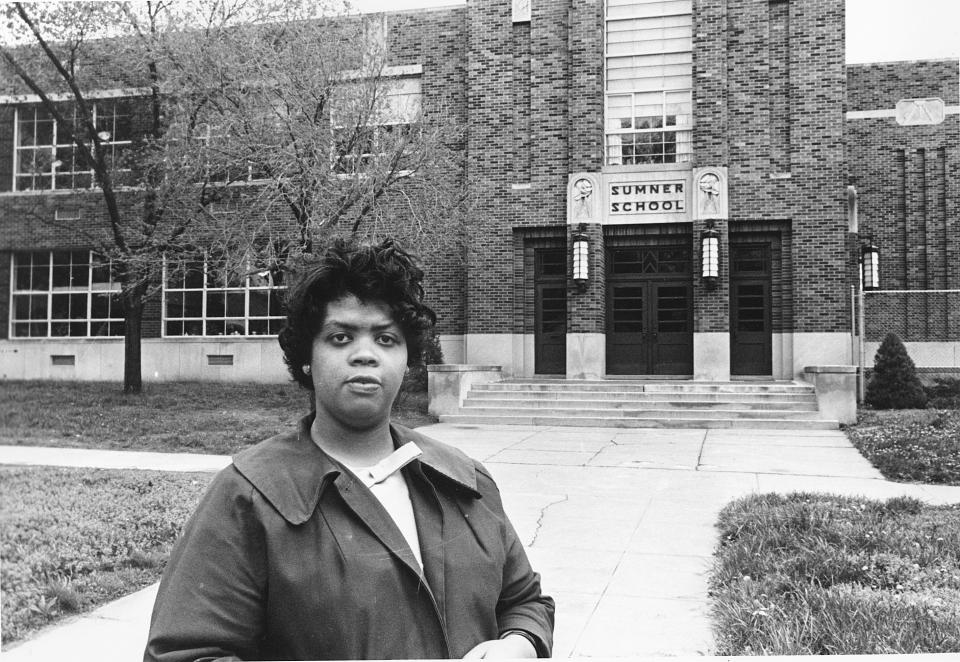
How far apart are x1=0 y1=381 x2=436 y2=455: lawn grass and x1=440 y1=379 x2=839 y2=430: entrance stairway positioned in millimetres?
5388

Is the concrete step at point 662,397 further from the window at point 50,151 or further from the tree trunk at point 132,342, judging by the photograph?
the window at point 50,151

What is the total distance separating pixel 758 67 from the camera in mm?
12594

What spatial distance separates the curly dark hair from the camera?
1.60m

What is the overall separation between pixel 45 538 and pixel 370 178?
5.35 meters

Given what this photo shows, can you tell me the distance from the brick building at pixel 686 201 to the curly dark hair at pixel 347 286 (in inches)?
308

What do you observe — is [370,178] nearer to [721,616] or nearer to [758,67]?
[721,616]

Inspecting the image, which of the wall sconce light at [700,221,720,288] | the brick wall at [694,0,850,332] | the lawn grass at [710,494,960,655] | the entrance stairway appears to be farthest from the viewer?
the wall sconce light at [700,221,720,288]

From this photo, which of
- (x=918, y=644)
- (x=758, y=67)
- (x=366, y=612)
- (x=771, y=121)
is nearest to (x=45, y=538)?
(x=366, y=612)

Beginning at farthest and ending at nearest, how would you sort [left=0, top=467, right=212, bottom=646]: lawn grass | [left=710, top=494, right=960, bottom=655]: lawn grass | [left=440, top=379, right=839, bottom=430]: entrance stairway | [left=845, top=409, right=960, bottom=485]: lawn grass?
1. [left=440, top=379, right=839, bottom=430]: entrance stairway
2. [left=845, top=409, right=960, bottom=485]: lawn grass
3. [left=710, top=494, right=960, bottom=655]: lawn grass
4. [left=0, top=467, right=212, bottom=646]: lawn grass

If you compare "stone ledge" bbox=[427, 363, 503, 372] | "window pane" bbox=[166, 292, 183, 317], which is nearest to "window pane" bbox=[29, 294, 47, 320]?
"window pane" bbox=[166, 292, 183, 317]

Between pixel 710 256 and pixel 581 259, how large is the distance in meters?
2.49

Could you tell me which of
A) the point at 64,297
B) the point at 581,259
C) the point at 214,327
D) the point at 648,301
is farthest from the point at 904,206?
the point at 64,297

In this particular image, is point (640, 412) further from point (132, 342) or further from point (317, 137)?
point (132, 342)

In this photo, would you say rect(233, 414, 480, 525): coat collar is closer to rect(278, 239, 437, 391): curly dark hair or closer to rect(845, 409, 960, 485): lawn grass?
rect(278, 239, 437, 391): curly dark hair
